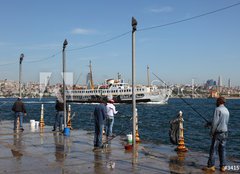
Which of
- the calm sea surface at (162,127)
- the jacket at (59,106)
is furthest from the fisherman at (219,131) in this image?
the jacket at (59,106)

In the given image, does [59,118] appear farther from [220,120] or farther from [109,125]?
[220,120]

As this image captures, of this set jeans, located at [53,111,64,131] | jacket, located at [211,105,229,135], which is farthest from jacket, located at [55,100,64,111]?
jacket, located at [211,105,229,135]

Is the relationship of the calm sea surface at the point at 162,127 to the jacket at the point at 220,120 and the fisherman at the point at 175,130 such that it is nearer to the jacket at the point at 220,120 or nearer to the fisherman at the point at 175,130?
the fisherman at the point at 175,130

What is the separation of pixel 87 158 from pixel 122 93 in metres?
111

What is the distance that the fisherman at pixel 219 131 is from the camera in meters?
8.28

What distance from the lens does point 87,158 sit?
32.1ft

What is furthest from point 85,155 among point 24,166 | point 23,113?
point 23,113

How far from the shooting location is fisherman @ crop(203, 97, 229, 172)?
8.28m

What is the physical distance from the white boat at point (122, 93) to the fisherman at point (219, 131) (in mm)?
98572

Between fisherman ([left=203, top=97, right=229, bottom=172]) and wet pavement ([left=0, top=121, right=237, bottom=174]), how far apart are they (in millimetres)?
440

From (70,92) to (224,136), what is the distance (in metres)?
134

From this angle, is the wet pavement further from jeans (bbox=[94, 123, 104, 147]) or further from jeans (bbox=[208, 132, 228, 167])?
jeans (bbox=[208, 132, 228, 167])

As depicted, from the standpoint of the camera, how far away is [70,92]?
14062cm

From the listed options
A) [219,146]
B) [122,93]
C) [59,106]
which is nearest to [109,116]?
[59,106]
